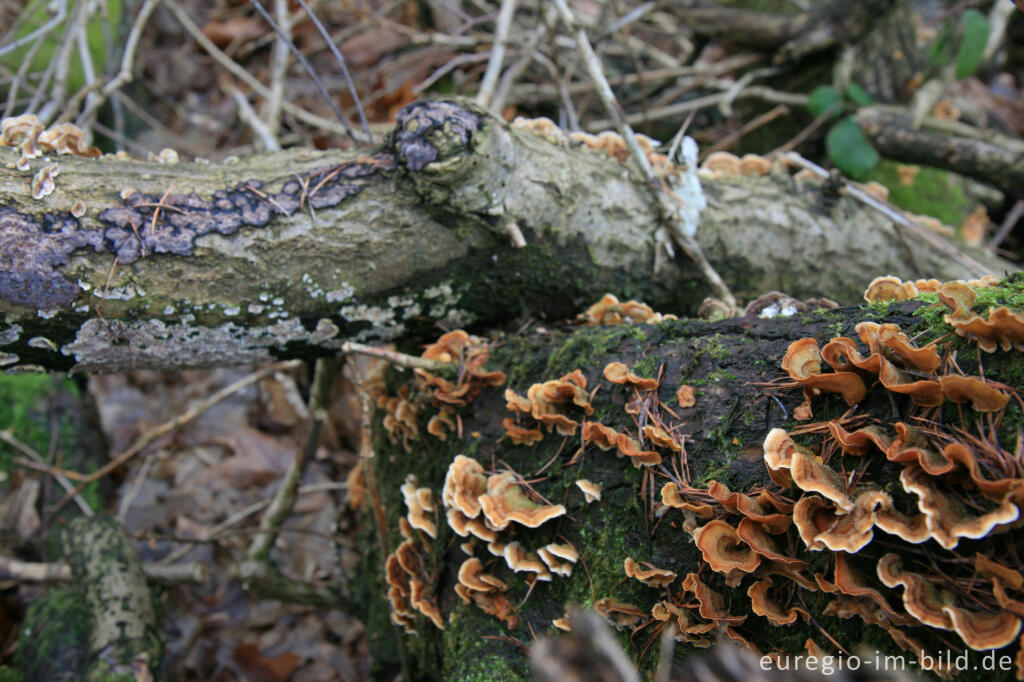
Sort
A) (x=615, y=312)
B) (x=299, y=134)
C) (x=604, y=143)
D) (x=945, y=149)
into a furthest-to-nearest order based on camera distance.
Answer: (x=299, y=134), (x=945, y=149), (x=604, y=143), (x=615, y=312)

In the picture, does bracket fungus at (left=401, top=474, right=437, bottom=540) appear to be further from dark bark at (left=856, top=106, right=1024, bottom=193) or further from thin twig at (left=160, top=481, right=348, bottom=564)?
dark bark at (left=856, top=106, right=1024, bottom=193)

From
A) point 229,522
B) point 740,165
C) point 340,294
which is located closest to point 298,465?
point 229,522

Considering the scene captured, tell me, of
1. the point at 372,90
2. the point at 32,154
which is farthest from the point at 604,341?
the point at 372,90

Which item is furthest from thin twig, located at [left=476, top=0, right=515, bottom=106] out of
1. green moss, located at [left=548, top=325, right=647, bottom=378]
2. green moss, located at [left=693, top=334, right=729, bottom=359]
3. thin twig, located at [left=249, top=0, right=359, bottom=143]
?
green moss, located at [left=693, top=334, right=729, bottom=359]

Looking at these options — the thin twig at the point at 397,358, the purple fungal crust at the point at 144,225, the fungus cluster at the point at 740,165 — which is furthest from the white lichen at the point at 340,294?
the fungus cluster at the point at 740,165

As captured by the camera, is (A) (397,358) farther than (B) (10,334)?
Yes

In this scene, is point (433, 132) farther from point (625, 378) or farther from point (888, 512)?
point (888, 512)
